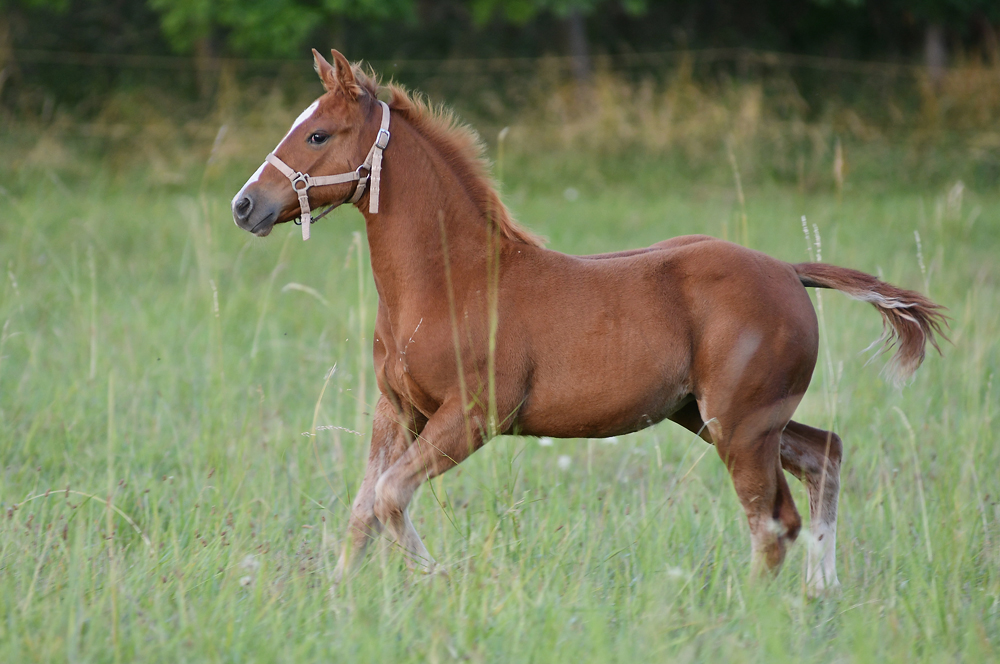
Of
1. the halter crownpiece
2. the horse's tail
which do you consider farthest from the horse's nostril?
the horse's tail

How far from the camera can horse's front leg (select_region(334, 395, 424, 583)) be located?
3.31 metres

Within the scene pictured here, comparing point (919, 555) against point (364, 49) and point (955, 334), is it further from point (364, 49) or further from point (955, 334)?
point (364, 49)

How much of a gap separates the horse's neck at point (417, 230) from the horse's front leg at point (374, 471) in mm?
456

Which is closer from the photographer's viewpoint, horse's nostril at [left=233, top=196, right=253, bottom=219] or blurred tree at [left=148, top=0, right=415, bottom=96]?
horse's nostril at [left=233, top=196, right=253, bottom=219]

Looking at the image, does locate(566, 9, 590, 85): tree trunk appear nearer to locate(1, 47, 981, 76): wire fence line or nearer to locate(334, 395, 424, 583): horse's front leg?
locate(1, 47, 981, 76): wire fence line

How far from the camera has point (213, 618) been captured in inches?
108

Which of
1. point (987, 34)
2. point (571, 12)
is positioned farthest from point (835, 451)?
point (987, 34)

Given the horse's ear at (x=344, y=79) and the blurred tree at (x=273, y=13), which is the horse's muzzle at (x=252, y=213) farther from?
the blurred tree at (x=273, y=13)

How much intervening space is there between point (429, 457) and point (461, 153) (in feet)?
3.64

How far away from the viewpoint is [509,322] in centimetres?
329

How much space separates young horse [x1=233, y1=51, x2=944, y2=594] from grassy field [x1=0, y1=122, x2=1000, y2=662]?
24 cm

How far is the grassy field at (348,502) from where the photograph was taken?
2781 millimetres

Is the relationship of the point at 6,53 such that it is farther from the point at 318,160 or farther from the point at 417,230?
the point at 417,230

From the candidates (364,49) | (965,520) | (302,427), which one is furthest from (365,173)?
(364,49)
